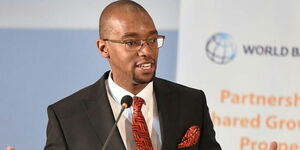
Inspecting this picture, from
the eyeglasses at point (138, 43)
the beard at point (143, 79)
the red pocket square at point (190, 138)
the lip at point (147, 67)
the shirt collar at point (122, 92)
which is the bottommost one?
the red pocket square at point (190, 138)

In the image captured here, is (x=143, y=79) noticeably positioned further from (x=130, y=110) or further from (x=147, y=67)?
(x=130, y=110)

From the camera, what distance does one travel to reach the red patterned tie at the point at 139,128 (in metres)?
2.79

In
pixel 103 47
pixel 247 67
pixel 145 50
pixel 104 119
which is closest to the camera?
pixel 145 50

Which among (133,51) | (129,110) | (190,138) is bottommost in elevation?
(190,138)

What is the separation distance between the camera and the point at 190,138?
2.88 meters

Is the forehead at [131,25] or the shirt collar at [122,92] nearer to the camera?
the forehead at [131,25]

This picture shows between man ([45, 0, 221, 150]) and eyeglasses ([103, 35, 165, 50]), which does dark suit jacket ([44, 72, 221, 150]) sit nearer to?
man ([45, 0, 221, 150])

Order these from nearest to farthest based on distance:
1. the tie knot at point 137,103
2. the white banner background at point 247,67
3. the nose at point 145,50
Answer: the nose at point 145,50, the tie knot at point 137,103, the white banner background at point 247,67

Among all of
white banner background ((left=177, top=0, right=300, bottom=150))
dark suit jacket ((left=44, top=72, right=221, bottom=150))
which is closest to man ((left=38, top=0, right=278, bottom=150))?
dark suit jacket ((left=44, top=72, right=221, bottom=150))

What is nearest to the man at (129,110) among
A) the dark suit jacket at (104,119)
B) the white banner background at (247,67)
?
the dark suit jacket at (104,119)

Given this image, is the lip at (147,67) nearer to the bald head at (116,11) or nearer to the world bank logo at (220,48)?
the bald head at (116,11)

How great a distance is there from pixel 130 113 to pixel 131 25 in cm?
38

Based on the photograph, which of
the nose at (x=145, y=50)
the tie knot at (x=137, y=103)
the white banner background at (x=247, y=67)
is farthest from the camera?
the white banner background at (x=247, y=67)

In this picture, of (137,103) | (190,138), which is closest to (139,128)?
(137,103)
